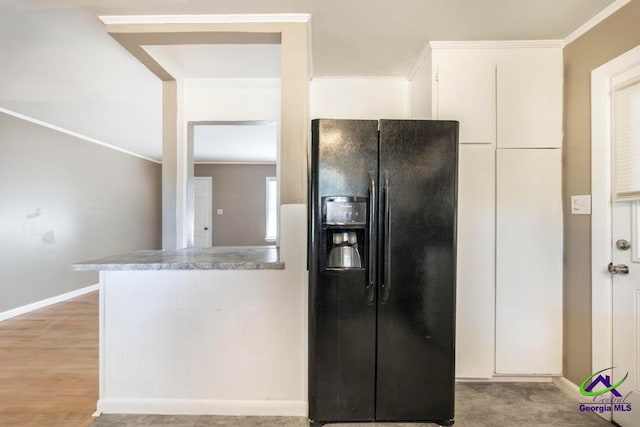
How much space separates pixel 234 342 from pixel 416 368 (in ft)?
3.56

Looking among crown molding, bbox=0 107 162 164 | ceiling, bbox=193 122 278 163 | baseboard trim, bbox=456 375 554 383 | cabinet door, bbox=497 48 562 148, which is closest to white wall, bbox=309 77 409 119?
ceiling, bbox=193 122 278 163

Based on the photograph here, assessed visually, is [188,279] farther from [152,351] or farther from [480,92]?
[480,92]

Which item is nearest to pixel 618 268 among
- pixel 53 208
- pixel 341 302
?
pixel 341 302

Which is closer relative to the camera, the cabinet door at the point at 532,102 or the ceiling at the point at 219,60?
the cabinet door at the point at 532,102

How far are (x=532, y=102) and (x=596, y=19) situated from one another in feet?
1.82

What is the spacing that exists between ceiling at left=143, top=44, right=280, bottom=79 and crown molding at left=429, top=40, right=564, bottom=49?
4.10ft

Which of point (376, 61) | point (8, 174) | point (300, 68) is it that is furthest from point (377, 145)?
point (8, 174)

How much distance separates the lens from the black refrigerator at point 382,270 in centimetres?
179

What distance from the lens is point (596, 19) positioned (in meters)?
2.01

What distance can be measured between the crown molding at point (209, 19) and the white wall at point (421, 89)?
981mm

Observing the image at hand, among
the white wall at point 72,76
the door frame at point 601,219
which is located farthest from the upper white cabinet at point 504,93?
the white wall at point 72,76

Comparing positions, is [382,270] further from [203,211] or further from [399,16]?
[203,211]

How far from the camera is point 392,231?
1.81 meters

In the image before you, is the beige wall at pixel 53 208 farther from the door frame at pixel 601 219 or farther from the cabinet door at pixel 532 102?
the door frame at pixel 601 219
